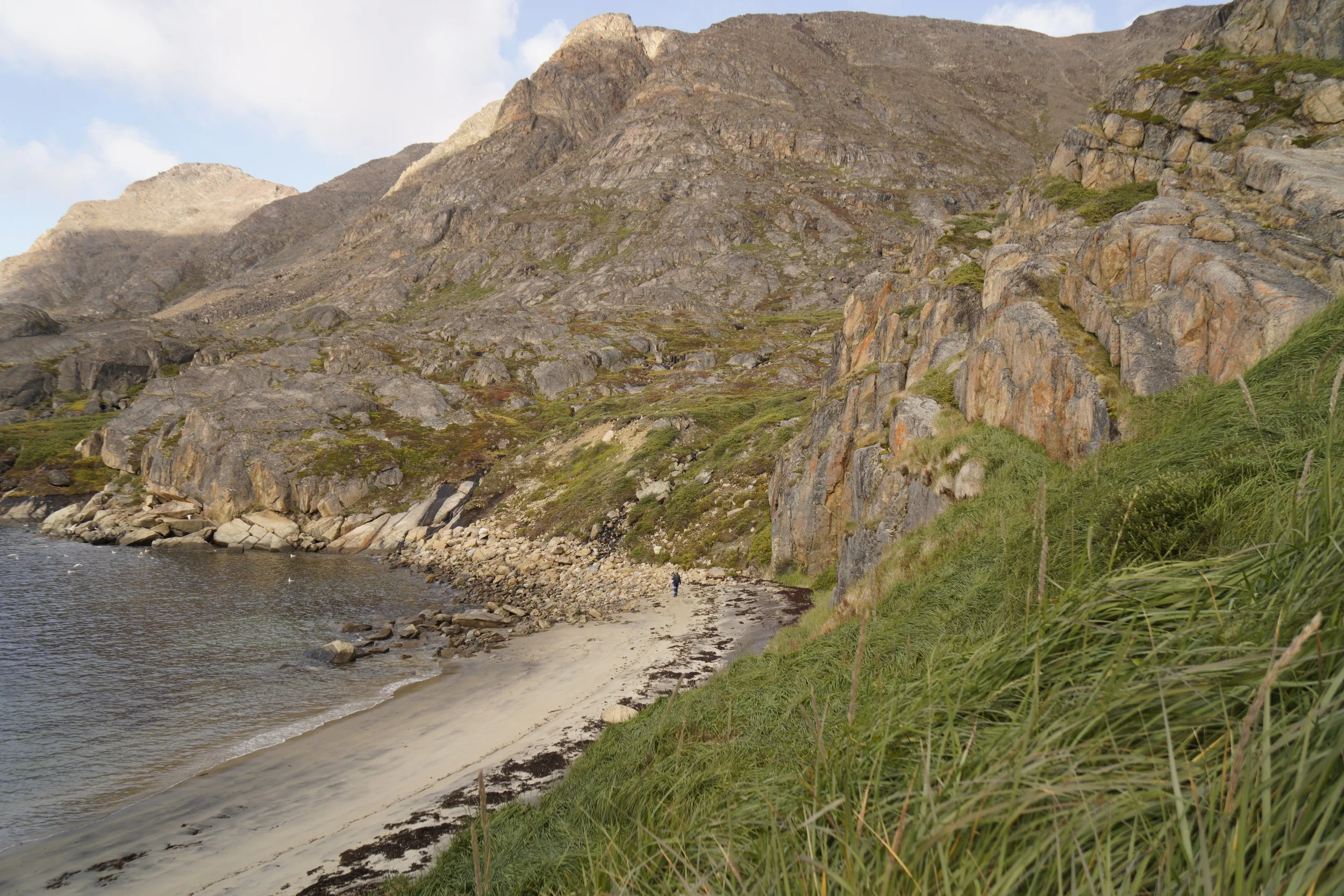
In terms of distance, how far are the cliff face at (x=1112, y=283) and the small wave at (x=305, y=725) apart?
19250 mm

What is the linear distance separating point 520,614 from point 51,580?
127 ft

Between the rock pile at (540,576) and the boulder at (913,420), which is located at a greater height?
the boulder at (913,420)

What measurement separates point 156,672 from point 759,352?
94029 mm

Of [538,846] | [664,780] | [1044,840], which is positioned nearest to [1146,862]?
[1044,840]

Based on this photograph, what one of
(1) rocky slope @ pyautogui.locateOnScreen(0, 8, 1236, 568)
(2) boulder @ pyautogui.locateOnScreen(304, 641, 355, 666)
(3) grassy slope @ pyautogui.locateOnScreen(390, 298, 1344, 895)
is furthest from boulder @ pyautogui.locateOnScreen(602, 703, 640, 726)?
(2) boulder @ pyautogui.locateOnScreen(304, 641, 355, 666)

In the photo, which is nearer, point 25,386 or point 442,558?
point 442,558

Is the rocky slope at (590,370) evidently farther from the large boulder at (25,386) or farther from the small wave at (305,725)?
the small wave at (305,725)

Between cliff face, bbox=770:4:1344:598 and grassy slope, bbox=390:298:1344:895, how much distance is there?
30.1 feet

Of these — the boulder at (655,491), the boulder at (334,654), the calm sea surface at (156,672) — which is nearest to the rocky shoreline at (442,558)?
the boulder at (334,654)

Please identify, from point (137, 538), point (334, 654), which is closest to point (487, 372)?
point (137, 538)

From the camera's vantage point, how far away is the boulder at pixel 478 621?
35.2 meters

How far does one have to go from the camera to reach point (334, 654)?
30.2 metres

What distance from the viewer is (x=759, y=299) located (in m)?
158

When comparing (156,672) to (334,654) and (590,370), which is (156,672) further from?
(590,370)
